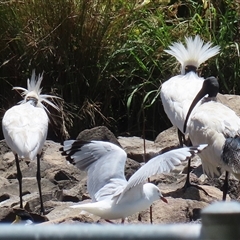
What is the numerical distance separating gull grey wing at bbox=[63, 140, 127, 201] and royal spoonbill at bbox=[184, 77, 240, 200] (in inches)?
40.8

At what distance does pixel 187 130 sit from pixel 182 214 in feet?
5.38

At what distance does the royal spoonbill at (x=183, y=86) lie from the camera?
25.4 ft

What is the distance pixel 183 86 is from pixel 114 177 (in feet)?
8.69

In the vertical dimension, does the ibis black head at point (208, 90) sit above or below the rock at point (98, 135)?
above

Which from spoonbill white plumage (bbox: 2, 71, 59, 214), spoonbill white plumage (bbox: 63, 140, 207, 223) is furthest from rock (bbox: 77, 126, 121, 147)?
spoonbill white plumage (bbox: 63, 140, 207, 223)

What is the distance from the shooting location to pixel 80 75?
34.2ft

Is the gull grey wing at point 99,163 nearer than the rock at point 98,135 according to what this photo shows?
Yes

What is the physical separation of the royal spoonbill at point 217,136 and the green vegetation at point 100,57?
2.91m

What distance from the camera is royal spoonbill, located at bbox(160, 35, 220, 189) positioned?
25.4 feet

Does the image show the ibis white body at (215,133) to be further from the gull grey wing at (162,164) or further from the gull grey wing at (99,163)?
the gull grey wing at (162,164)

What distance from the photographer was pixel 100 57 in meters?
10.5

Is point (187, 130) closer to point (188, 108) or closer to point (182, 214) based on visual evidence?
point (188, 108)

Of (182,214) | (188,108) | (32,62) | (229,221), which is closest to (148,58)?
(32,62)

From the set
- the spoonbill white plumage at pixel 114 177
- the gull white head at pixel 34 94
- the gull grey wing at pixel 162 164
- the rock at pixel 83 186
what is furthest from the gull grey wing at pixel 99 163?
the gull white head at pixel 34 94
